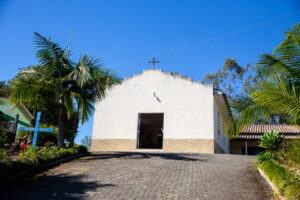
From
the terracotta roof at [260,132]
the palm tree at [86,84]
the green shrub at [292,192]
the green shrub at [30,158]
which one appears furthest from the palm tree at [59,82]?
the terracotta roof at [260,132]

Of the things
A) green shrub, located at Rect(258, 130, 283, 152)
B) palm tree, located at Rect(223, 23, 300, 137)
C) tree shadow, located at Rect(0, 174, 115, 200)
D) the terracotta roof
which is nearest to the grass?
green shrub, located at Rect(258, 130, 283, 152)

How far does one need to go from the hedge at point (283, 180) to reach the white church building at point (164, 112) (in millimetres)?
6864

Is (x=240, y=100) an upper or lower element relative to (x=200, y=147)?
upper

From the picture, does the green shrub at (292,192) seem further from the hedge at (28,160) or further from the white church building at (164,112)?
the white church building at (164,112)

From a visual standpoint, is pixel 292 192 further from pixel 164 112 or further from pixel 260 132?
pixel 260 132

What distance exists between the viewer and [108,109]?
17.4 metres

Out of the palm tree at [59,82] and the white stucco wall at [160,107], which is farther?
the white stucco wall at [160,107]

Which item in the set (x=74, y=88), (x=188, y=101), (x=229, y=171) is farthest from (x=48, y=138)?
(x=229, y=171)

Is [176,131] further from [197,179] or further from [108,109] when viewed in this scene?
[197,179]

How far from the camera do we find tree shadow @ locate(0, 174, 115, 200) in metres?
6.66

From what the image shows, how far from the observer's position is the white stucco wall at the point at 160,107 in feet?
51.1

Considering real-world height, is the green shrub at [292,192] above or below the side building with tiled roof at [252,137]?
below

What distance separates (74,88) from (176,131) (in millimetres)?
6392

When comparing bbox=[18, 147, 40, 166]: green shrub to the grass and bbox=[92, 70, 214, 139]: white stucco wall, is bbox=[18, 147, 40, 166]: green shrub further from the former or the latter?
bbox=[92, 70, 214, 139]: white stucco wall
